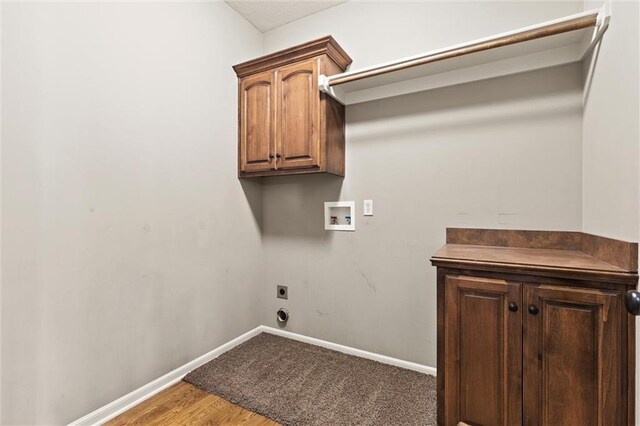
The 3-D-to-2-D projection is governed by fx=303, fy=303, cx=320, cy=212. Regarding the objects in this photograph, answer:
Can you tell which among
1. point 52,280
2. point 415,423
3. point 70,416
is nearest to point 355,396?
point 415,423

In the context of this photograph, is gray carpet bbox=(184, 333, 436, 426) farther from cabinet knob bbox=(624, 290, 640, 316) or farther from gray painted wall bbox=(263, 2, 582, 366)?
cabinet knob bbox=(624, 290, 640, 316)

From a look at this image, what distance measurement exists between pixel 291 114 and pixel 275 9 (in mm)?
958

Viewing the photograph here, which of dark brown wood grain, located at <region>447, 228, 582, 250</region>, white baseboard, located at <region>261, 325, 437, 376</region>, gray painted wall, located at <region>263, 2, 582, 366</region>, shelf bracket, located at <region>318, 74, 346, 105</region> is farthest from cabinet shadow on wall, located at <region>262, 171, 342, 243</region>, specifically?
dark brown wood grain, located at <region>447, 228, 582, 250</region>

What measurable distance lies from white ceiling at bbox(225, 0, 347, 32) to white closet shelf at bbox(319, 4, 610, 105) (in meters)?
0.77

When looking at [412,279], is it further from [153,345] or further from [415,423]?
[153,345]

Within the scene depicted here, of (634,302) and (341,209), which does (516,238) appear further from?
(341,209)

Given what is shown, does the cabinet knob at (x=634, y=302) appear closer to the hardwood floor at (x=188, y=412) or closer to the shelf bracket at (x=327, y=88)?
the hardwood floor at (x=188, y=412)

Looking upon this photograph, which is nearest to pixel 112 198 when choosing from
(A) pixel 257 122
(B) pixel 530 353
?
(A) pixel 257 122

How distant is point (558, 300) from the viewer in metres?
1.13

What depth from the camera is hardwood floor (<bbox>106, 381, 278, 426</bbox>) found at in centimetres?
163

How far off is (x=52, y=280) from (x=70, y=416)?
27.4 inches

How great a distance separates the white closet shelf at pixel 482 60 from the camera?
1.41 m

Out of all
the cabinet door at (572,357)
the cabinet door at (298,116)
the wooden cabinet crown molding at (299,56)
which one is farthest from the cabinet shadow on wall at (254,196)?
the cabinet door at (572,357)

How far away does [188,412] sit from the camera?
1.71 meters
